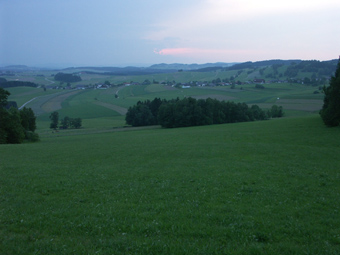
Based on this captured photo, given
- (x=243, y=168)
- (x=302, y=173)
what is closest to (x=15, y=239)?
(x=243, y=168)

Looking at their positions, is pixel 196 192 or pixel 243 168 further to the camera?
pixel 243 168

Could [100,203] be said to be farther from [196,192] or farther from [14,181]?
[14,181]

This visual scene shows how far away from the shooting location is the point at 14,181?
44.1ft

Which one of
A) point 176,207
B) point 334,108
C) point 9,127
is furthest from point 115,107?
point 176,207

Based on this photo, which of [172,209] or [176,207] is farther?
[176,207]

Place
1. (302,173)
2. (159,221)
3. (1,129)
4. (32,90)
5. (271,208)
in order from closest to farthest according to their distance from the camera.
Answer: (159,221) → (271,208) → (302,173) → (1,129) → (32,90)

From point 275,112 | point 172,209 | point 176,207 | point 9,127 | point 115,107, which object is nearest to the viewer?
point 172,209

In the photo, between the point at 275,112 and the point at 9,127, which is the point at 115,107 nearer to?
the point at 275,112

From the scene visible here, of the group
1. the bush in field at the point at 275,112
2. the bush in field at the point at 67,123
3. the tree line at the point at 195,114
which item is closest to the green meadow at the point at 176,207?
the tree line at the point at 195,114

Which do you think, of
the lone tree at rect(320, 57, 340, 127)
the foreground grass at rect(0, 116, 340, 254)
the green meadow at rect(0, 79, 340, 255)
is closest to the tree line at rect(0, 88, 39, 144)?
the green meadow at rect(0, 79, 340, 255)

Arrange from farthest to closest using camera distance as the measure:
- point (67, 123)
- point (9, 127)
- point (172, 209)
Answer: point (67, 123), point (9, 127), point (172, 209)

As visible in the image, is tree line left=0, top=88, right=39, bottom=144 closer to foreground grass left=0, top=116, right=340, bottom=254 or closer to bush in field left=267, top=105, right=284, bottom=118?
foreground grass left=0, top=116, right=340, bottom=254

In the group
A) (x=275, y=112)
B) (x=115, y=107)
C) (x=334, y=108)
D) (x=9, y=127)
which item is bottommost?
(x=115, y=107)

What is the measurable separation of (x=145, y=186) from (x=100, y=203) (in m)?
2.92
